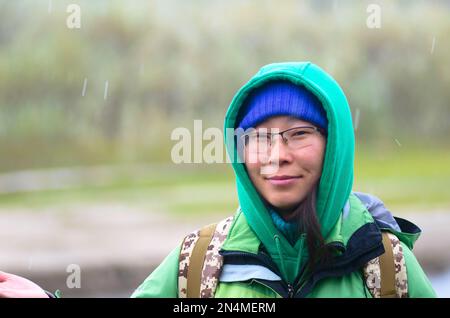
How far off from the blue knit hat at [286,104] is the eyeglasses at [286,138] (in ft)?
0.07

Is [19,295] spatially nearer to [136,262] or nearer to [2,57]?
[136,262]

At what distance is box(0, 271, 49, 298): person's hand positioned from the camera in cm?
171

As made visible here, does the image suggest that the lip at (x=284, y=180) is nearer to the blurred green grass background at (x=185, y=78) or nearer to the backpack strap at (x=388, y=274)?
the backpack strap at (x=388, y=274)

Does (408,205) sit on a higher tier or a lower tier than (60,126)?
lower

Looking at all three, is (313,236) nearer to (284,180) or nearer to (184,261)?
(284,180)

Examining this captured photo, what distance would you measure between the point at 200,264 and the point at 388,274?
0.41 m

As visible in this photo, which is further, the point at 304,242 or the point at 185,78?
the point at 185,78

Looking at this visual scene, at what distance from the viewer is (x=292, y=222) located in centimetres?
184

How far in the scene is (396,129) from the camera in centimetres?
A: 1466

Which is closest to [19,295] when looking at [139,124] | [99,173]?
[99,173]

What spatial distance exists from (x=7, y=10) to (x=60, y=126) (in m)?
2.45

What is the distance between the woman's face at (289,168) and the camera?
182cm

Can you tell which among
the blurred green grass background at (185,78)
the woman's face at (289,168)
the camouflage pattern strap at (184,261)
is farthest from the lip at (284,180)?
the blurred green grass background at (185,78)

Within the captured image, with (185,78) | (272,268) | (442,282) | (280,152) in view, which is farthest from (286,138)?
(185,78)
